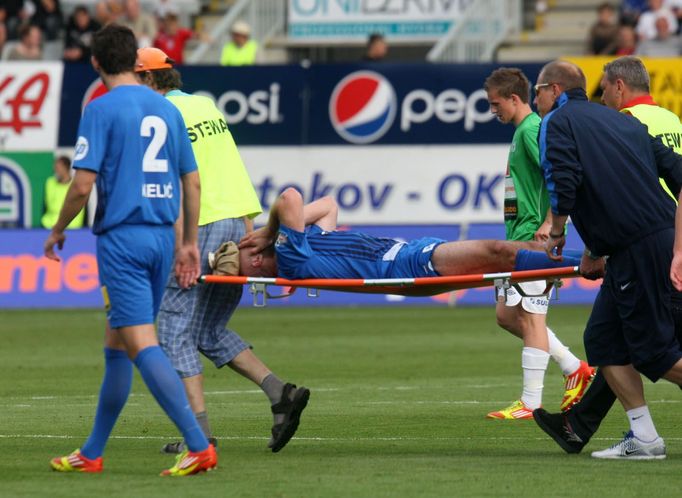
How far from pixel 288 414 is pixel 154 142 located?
2085mm

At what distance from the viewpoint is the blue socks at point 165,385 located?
26.5 feet

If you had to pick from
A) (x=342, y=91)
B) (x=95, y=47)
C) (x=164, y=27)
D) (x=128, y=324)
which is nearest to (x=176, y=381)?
(x=128, y=324)

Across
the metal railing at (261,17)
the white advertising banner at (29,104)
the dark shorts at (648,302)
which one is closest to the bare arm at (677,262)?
the dark shorts at (648,302)

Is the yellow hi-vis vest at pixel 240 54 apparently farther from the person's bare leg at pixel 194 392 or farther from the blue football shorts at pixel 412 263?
the person's bare leg at pixel 194 392

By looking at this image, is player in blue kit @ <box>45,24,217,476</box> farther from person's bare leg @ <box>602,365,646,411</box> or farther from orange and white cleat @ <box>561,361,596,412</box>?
orange and white cleat @ <box>561,361,596,412</box>

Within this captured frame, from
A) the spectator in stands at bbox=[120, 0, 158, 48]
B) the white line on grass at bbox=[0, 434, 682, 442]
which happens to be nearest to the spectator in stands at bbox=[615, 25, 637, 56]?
the spectator in stands at bbox=[120, 0, 158, 48]

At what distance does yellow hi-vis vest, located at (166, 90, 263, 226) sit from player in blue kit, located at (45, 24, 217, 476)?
3.67ft

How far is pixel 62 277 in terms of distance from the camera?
22.2 meters

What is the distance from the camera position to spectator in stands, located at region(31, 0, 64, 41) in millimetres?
29453

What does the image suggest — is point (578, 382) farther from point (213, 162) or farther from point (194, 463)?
point (194, 463)

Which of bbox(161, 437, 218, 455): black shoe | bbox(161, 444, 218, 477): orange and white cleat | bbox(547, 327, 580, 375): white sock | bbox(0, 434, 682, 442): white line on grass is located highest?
bbox(161, 444, 218, 477): orange and white cleat

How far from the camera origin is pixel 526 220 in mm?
10789

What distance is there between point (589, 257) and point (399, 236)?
1299cm

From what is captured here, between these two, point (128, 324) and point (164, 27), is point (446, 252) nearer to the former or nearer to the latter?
point (128, 324)
